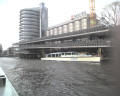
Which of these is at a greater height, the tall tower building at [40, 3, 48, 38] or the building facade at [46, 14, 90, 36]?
the tall tower building at [40, 3, 48, 38]

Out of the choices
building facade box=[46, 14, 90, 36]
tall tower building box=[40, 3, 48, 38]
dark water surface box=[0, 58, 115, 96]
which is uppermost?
tall tower building box=[40, 3, 48, 38]

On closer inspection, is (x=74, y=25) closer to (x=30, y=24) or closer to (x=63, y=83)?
(x=30, y=24)

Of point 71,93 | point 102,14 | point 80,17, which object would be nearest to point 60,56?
point 102,14

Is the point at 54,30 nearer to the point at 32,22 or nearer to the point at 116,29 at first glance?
the point at 32,22

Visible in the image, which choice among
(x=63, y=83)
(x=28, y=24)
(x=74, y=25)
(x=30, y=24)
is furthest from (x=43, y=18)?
(x=63, y=83)

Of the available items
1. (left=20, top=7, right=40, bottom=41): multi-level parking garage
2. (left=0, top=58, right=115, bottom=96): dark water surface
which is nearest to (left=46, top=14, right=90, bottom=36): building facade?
(left=20, top=7, right=40, bottom=41): multi-level parking garage

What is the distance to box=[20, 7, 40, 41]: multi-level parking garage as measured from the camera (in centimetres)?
11312

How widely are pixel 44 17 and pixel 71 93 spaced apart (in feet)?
434

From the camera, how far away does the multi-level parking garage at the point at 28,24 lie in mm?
113125

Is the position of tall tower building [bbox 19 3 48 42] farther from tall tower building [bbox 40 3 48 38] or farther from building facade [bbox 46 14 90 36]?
building facade [bbox 46 14 90 36]

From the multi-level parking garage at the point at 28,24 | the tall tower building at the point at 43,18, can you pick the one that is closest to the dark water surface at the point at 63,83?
the multi-level parking garage at the point at 28,24

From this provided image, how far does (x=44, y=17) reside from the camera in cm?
13562

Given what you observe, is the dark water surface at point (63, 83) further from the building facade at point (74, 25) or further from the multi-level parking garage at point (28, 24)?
the multi-level parking garage at point (28, 24)

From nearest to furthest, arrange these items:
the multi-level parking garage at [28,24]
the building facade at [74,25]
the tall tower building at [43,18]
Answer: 1. the building facade at [74,25]
2. the multi-level parking garage at [28,24]
3. the tall tower building at [43,18]
